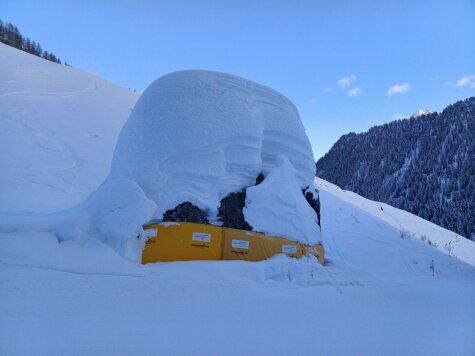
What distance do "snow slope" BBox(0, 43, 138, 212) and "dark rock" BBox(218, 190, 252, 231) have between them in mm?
4091

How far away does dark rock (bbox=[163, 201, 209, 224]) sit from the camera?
3500mm

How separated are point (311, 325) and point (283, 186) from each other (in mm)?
1950

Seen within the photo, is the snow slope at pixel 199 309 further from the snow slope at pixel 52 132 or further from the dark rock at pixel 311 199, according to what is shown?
the snow slope at pixel 52 132

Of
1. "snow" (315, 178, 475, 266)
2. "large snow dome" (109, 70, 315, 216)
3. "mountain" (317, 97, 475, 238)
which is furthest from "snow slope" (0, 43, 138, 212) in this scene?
"mountain" (317, 97, 475, 238)

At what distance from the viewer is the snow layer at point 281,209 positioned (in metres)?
3.91

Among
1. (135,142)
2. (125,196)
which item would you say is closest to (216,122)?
(135,142)

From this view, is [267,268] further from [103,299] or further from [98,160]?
[98,160]

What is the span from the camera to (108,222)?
318 centimetres

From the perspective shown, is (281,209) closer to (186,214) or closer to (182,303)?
(186,214)

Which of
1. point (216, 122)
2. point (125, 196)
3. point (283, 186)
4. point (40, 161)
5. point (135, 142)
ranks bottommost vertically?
point (125, 196)

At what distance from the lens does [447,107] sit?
68.6 meters

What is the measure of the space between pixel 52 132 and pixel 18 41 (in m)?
41.1

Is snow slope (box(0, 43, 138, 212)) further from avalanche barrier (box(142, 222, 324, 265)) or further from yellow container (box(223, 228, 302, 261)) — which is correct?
yellow container (box(223, 228, 302, 261))

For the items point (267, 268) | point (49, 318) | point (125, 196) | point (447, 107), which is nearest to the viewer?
point (49, 318)
